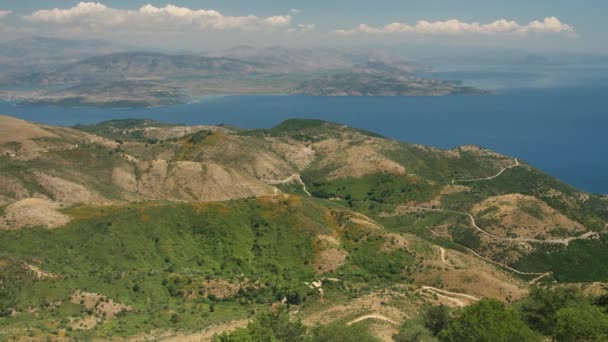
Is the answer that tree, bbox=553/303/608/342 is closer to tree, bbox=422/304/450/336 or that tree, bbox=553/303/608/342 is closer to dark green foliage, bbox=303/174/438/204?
tree, bbox=422/304/450/336

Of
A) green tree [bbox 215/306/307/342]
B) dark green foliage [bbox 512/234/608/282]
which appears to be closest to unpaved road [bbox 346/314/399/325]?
green tree [bbox 215/306/307/342]

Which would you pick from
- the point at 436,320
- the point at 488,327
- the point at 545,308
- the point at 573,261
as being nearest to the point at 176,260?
the point at 436,320

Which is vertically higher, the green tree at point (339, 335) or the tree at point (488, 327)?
the tree at point (488, 327)

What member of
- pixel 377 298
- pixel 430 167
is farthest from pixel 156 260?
pixel 430 167

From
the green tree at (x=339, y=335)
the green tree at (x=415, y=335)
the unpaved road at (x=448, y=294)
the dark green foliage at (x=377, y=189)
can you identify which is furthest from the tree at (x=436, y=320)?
the dark green foliage at (x=377, y=189)

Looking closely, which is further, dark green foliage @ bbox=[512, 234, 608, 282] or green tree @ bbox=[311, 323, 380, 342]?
dark green foliage @ bbox=[512, 234, 608, 282]

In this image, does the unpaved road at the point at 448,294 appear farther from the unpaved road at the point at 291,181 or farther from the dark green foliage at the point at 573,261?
the unpaved road at the point at 291,181
